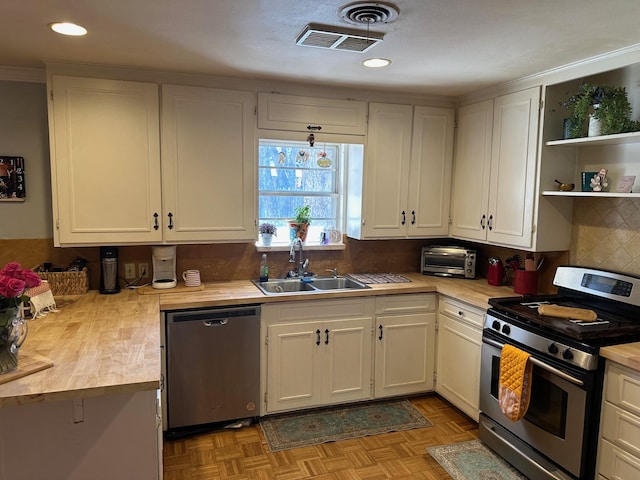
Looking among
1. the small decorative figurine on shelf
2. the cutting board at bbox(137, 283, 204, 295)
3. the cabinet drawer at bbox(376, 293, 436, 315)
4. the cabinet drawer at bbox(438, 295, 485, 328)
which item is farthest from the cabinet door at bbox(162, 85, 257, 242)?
the small decorative figurine on shelf

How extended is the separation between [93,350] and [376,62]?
2.04 meters

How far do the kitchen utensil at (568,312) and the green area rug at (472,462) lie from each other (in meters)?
0.91

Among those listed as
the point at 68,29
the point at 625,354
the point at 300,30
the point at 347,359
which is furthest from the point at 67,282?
the point at 625,354

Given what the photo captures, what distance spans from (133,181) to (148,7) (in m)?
1.30

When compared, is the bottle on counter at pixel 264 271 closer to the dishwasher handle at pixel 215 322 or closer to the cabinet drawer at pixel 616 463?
the dishwasher handle at pixel 215 322

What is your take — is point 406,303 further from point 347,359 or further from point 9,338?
point 9,338

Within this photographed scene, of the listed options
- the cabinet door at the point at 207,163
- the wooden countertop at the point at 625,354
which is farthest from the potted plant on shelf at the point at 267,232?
the wooden countertop at the point at 625,354

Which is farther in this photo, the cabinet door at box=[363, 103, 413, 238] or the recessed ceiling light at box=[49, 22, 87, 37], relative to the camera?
the cabinet door at box=[363, 103, 413, 238]

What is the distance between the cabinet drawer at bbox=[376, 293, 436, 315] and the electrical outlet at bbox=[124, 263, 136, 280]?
1.69 metres

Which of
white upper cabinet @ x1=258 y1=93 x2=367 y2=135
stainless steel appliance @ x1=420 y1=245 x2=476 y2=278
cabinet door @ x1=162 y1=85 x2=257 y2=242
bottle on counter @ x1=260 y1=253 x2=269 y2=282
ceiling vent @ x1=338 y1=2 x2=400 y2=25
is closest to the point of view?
ceiling vent @ x1=338 y1=2 x2=400 y2=25

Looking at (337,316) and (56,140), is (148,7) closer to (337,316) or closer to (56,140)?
(56,140)

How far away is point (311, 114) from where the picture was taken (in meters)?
3.30

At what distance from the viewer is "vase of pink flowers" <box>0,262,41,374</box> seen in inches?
64.5

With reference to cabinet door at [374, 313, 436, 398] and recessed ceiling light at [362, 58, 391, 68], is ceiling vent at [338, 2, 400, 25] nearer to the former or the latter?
recessed ceiling light at [362, 58, 391, 68]
